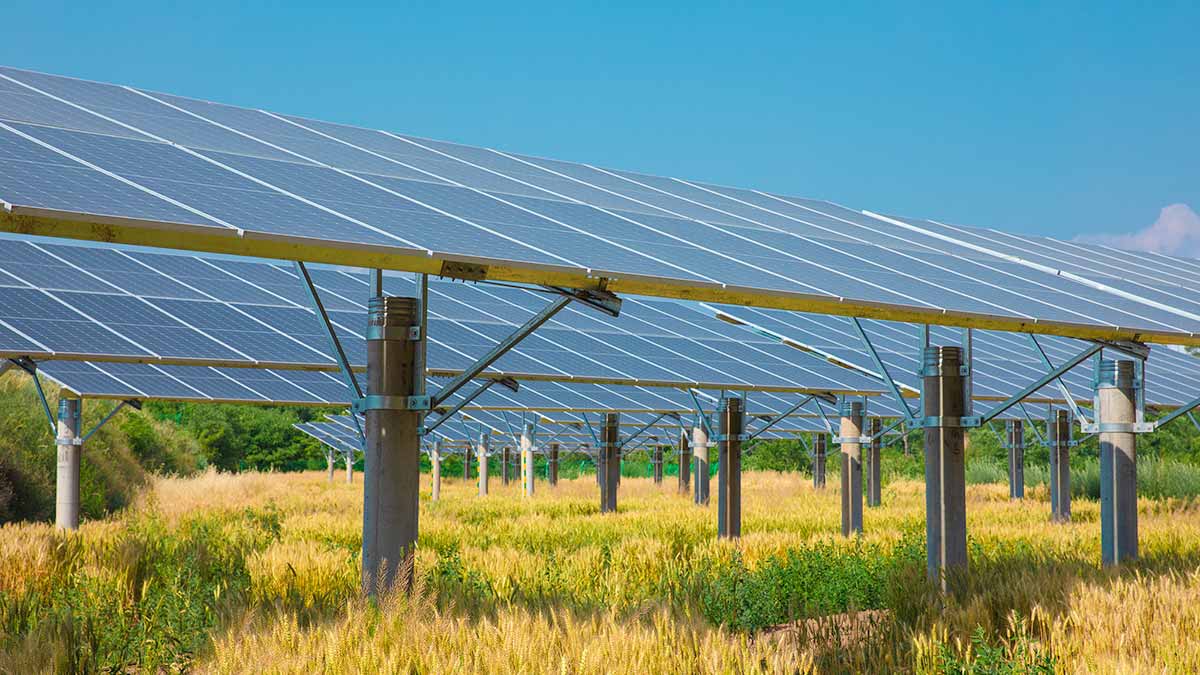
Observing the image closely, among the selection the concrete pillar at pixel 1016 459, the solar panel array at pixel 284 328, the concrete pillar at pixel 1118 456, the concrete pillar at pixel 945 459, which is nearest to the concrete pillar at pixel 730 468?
the solar panel array at pixel 284 328

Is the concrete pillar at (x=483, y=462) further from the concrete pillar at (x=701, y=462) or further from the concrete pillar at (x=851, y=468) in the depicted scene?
the concrete pillar at (x=851, y=468)

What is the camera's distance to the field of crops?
7.45 metres

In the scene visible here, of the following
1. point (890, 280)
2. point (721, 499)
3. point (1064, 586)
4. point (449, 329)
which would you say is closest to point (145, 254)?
point (449, 329)

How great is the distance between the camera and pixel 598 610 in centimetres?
929

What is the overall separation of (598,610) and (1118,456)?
7.84 metres

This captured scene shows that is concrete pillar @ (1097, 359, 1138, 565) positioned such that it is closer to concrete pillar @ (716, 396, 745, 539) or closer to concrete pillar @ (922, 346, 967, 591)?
concrete pillar @ (922, 346, 967, 591)

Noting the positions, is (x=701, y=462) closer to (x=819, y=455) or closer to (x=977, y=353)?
(x=819, y=455)

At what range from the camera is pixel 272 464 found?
87.8 meters

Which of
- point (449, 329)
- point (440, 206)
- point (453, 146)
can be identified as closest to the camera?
point (440, 206)

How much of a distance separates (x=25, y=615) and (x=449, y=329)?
10207 millimetres

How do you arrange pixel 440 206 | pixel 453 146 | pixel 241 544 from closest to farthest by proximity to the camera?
pixel 440 206 < pixel 241 544 < pixel 453 146

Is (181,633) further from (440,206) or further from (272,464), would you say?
(272,464)

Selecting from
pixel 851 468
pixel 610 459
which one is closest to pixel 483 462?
pixel 610 459

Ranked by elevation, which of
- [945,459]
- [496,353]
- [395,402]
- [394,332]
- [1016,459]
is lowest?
[1016,459]
